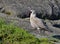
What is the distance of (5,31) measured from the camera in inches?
385

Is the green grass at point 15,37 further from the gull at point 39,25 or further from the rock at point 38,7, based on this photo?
the rock at point 38,7

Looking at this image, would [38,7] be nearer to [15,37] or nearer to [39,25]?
[39,25]

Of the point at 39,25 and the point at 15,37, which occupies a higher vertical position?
the point at 15,37

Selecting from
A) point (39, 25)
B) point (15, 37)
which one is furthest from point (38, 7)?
point (15, 37)

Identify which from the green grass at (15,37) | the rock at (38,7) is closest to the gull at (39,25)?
the green grass at (15,37)

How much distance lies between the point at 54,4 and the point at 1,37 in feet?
36.6

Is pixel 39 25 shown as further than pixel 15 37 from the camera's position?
Yes

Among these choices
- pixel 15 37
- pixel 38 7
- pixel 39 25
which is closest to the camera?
pixel 15 37

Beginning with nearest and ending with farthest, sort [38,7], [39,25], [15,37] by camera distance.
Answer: [15,37]
[39,25]
[38,7]

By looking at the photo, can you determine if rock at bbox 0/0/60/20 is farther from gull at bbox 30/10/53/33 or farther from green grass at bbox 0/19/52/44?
green grass at bbox 0/19/52/44

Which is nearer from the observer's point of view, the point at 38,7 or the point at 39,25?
the point at 39,25

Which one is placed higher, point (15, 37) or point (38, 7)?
point (15, 37)

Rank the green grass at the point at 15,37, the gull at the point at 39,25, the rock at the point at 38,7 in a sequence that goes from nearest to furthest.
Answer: the green grass at the point at 15,37 → the gull at the point at 39,25 → the rock at the point at 38,7

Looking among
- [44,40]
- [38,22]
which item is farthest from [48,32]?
→ [44,40]
